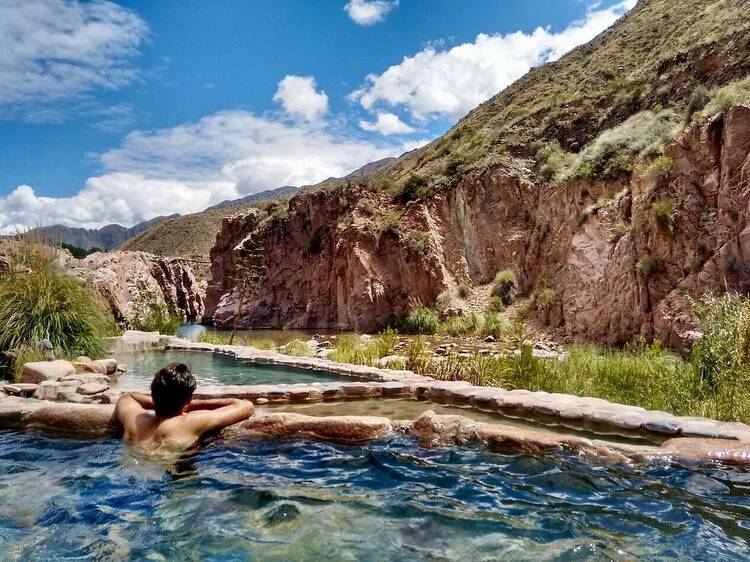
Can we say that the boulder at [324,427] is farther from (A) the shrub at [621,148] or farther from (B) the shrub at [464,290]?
(B) the shrub at [464,290]

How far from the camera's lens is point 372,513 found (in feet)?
10.5

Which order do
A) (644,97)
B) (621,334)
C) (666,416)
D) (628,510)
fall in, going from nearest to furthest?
(628,510) < (666,416) < (621,334) < (644,97)

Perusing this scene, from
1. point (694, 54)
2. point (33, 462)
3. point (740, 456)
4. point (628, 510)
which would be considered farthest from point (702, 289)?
point (694, 54)

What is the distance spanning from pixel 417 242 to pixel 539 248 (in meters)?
6.01

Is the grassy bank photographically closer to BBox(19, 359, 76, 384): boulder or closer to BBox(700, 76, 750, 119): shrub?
BBox(19, 359, 76, 384): boulder

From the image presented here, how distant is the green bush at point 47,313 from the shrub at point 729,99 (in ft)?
46.4

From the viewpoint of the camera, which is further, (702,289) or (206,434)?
(702,289)

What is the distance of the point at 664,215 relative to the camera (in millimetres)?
13367

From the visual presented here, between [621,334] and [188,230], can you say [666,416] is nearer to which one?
[621,334]

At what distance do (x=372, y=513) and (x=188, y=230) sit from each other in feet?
246

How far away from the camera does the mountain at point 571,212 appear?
12977mm

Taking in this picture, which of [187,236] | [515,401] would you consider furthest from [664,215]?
[187,236]

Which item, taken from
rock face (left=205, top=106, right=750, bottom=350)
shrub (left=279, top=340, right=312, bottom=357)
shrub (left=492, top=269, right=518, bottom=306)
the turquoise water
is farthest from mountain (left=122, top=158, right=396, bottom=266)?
the turquoise water

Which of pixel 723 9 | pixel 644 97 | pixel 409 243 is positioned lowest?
pixel 409 243
